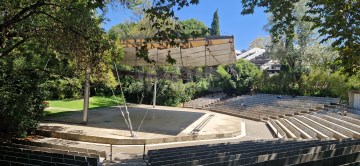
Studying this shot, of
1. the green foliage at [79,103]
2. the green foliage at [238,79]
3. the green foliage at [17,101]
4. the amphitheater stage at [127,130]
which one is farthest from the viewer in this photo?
the green foliage at [238,79]

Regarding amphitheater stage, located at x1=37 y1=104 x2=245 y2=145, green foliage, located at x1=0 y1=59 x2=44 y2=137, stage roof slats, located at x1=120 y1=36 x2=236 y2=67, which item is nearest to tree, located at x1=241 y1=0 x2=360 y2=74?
stage roof slats, located at x1=120 y1=36 x2=236 y2=67

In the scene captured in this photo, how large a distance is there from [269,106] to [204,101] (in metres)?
9.26

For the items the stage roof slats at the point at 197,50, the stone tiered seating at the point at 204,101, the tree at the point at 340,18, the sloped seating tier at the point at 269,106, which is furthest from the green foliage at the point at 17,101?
the stone tiered seating at the point at 204,101

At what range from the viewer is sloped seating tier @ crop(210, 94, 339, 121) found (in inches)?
1156

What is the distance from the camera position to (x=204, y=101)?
39.9 meters

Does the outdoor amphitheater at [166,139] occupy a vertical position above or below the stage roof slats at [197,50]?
below

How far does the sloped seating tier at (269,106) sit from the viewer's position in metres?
29.4

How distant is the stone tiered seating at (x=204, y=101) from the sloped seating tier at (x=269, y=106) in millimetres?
1054

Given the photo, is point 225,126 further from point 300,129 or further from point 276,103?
point 276,103

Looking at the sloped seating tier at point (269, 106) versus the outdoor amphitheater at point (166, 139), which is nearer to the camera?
the outdoor amphitheater at point (166, 139)

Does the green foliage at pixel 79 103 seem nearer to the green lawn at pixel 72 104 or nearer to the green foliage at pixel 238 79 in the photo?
the green lawn at pixel 72 104

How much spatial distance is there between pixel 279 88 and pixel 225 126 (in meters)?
19.6

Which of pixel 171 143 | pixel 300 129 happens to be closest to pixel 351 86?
pixel 300 129

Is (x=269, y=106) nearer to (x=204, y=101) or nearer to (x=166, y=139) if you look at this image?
(x=204, y=101)
